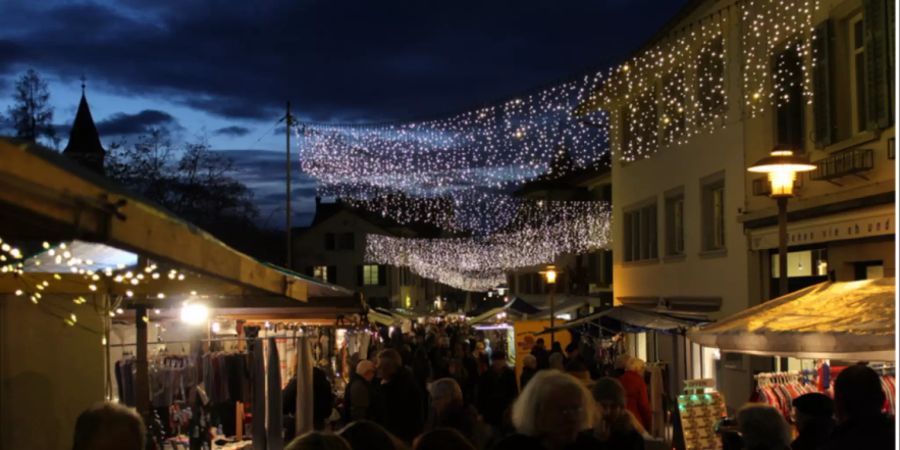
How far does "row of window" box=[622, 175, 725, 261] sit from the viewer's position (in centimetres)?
2186

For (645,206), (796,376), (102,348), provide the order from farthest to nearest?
(645,206)
(796,376)
(102,348)

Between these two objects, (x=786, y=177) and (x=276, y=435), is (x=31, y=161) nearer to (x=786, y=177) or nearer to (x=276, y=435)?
(x=276, y=435)

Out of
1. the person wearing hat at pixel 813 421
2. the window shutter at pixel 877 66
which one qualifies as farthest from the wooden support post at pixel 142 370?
the window shutter at pixel 877 66

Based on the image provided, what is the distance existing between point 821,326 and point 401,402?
4404 millimetres

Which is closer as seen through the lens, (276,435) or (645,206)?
(276,435)

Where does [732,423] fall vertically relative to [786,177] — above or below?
below

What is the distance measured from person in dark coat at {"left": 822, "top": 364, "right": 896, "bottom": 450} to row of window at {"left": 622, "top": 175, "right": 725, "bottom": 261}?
15.7 meters

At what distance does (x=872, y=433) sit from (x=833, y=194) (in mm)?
10495

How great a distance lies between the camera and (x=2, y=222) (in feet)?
14.1

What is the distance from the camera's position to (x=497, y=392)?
12336 millimetres

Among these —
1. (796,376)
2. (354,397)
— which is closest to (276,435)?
(354,397)

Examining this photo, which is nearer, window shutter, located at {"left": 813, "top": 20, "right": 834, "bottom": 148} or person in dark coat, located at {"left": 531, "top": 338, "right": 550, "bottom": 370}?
window shutter, located at {"left": 813, "top": 20, "right": 834, "bottom": 148}

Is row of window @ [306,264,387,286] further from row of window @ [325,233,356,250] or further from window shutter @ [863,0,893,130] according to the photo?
window shutter @ [863,0,893,130]

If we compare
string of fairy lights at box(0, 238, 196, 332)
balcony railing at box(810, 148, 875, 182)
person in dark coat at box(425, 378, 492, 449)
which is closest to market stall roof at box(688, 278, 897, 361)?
person in dark coat at box(425, 378, 492, 449)
